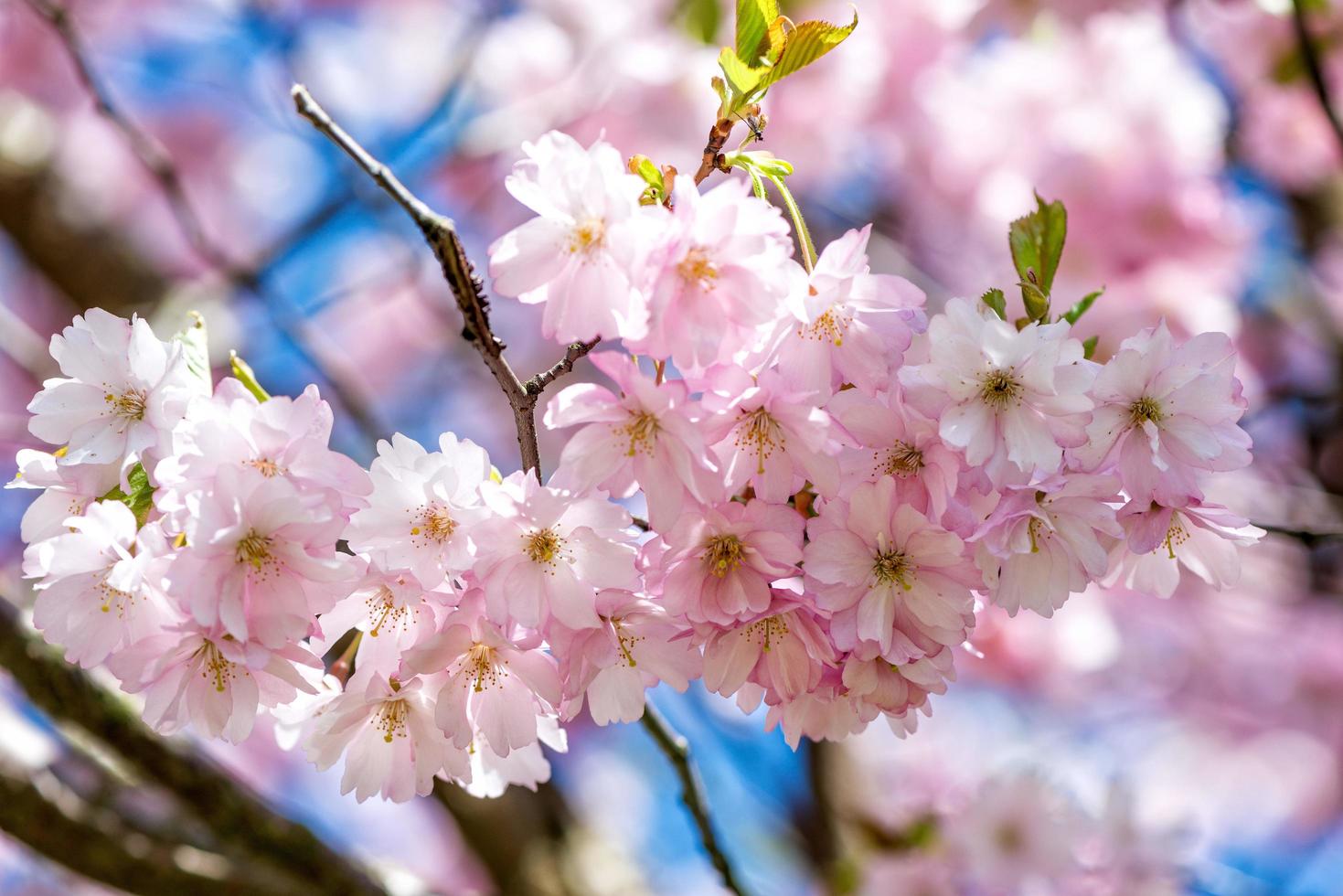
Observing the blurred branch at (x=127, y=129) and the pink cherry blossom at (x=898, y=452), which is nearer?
the pink cherry blossom at (x=898, y=452)

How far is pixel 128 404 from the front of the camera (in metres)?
0.85

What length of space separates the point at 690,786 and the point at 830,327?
692 mm

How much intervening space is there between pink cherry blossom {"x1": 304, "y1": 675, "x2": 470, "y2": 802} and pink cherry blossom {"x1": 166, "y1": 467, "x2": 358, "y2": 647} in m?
0.12

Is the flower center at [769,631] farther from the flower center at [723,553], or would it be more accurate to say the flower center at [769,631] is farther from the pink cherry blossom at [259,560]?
the pink cherry blossom at [259,560]

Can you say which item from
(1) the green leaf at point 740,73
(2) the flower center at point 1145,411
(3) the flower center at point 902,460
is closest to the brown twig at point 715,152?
(1) the green leaf at point 740,73

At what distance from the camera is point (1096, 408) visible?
2.72ft

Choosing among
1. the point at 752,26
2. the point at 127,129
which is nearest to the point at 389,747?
the point at 752,26

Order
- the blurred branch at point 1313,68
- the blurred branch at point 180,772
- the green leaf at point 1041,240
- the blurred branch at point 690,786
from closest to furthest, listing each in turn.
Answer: the green leaf at point 1041,240 < the blurred branch at point 690,786 < the blurred branch at point 180,772 < the blurred branch at point 1313,68

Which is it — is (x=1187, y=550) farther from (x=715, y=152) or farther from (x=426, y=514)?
(x=426, y=514)

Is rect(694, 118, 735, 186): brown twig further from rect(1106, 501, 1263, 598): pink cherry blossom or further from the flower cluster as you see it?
rect(1106, 501, 1263, 598): pink cherry blossom

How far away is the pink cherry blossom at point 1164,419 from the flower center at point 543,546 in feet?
1.29

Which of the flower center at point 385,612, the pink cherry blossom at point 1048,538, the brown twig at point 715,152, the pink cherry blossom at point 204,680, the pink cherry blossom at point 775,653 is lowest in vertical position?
the pink cherry blossom at point 204,680

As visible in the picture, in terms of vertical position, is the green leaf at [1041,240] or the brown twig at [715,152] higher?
the green leaf at [1041,240]

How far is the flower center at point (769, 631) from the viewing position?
2.83 ft
